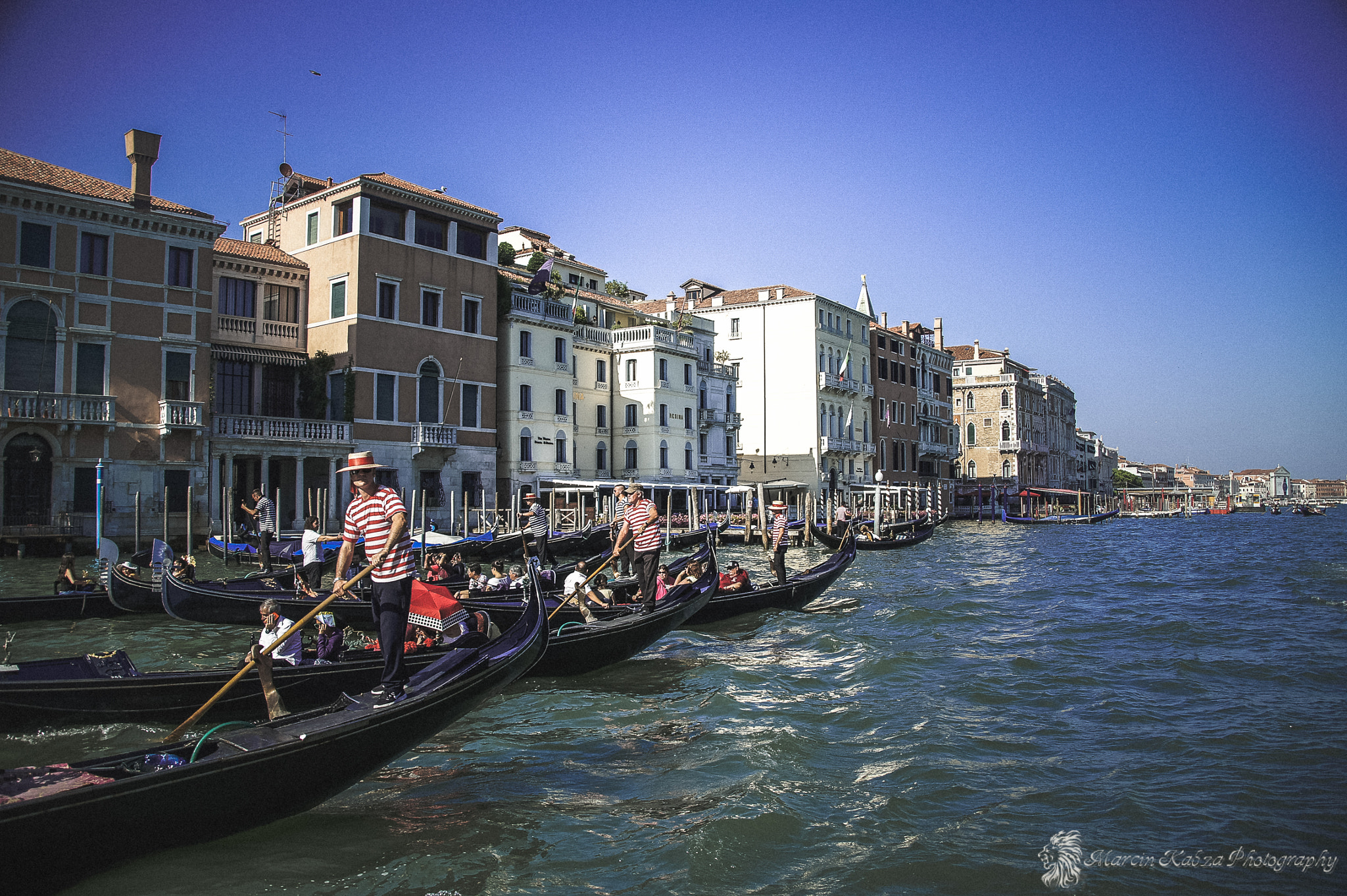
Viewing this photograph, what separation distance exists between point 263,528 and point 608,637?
8.86m

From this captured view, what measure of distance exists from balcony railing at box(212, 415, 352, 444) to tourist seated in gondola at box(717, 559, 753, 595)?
10.5 m

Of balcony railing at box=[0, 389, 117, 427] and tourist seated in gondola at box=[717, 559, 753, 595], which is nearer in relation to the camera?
tourist seated in gondola at box=[717, 559, 753, 595]

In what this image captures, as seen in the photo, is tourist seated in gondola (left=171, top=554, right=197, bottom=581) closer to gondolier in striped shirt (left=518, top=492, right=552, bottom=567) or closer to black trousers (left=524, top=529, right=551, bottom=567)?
gondolier in striped shirt (left=518, top=492, right=552, bottom=567)

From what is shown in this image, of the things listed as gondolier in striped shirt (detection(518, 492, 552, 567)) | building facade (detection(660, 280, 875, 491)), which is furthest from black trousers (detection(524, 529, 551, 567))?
building facade (detection(660, 280, 875, 491))

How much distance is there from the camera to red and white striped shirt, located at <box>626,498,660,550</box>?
7.87 metres

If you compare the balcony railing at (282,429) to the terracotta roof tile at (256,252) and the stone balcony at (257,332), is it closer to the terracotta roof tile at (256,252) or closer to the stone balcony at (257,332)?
the stone balcony at (257,332)

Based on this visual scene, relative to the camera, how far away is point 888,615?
1058 centimetres

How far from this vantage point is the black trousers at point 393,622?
3926mm

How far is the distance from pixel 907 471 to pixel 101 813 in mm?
37936

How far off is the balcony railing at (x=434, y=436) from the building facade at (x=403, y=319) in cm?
2

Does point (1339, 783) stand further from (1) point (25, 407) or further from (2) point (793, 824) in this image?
(1) point (25, 407)

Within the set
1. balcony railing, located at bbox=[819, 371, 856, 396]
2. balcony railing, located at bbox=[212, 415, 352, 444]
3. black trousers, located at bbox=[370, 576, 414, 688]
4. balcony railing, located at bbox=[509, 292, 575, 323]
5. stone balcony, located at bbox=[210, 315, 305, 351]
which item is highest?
balcony railing, located at bbox=[509, 292, 575, 323]

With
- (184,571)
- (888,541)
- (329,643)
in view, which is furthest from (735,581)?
(888,541)

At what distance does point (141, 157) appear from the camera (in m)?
15.7
